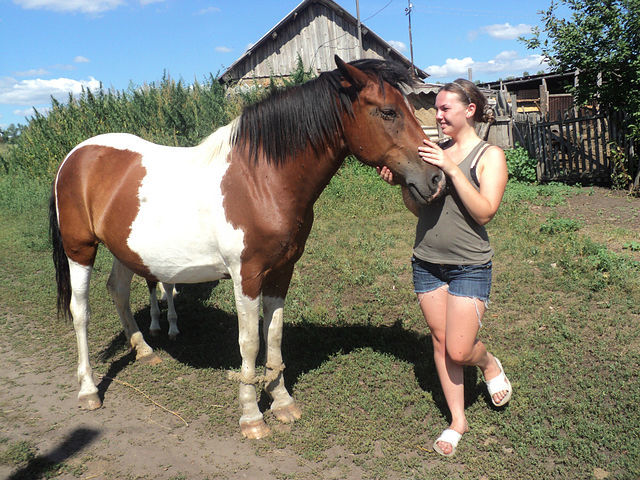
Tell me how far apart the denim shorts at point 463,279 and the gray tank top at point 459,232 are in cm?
6

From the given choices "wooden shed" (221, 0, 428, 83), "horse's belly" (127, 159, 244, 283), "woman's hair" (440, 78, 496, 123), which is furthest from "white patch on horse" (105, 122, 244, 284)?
"wooden shed" (221, 0, 428, 83)

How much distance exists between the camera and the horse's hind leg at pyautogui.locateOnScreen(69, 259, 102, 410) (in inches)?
148

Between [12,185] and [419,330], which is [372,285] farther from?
[12,185]

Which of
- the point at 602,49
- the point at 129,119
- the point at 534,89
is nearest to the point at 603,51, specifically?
the point at 602,49

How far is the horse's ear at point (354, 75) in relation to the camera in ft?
8.32

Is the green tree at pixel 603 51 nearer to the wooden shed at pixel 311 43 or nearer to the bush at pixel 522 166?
the bush at pixel 522 166

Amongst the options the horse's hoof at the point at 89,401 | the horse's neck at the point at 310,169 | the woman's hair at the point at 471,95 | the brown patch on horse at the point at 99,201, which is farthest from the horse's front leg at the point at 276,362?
the woman's hair at the point at 471,95

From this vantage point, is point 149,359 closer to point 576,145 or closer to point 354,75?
point 354,75

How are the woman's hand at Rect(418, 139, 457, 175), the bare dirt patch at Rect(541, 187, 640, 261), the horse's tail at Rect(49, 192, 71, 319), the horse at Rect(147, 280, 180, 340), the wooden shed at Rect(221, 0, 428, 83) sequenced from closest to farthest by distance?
the woman's hand at Rect(418, 139, 457, 175) < the horse's tail at Rect(49, 192, 71, 319) < the horse at Rect(147, 280, 180, 340) < the bare dirt patch at Rect(541, 187, 640, 261) < the wooden shed at Rect(221, 0, 428, 83)

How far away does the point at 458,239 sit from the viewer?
270 cm

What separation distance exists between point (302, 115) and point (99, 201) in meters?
1.82

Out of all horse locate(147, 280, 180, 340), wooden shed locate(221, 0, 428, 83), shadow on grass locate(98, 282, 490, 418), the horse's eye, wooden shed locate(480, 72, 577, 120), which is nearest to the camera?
the horse's eye

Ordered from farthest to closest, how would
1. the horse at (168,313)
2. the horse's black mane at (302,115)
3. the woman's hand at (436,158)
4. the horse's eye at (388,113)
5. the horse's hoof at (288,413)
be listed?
the horse at (168,313) → the horse's hoof at (288,413) → the horse's black mane at (302,115) → the horse's eye at (388,113) → the woman's hand at (436,158)

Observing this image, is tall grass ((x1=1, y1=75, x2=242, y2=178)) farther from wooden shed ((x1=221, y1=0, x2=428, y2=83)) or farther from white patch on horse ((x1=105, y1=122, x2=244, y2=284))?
white patch on horse ((x1=105, y1=122, x2=244, y2=284))
